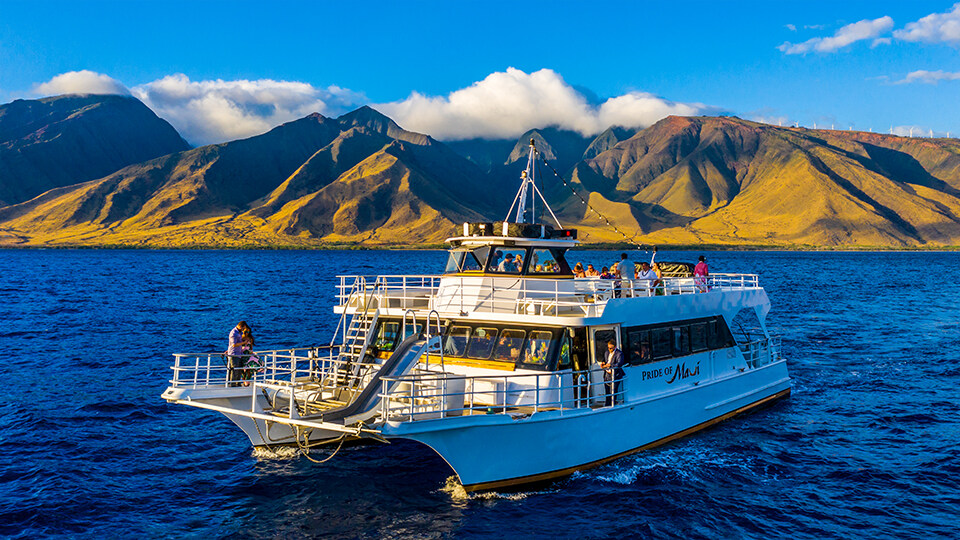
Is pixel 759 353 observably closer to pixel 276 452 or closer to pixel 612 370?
pixel 612 370

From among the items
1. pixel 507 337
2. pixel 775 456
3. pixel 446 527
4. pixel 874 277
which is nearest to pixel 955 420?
pixel 775 456

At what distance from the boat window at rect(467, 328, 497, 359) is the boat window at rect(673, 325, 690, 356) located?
19.2 feet

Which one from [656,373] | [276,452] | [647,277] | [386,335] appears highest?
[647,277]

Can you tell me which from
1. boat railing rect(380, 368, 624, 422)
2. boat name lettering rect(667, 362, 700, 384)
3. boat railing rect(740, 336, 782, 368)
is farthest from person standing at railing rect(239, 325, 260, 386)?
boat railing rect(740, 336, 782, 368)

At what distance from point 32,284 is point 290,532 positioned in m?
82.9

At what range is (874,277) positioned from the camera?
3979 inches

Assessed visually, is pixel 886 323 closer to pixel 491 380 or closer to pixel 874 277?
pixel 491 380

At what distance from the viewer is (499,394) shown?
631 inches

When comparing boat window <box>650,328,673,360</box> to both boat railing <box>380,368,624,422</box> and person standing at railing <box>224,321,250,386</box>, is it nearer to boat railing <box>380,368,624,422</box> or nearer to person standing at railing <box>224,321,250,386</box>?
boat railing <box>380,368,624,422</box>

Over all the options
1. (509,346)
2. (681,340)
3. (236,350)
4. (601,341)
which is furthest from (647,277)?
(236,350)

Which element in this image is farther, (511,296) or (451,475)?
(511,296)

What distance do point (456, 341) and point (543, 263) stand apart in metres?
3.34

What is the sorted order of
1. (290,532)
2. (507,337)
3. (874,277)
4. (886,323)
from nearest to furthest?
Result: (290,532) → (507,337) → (886,323) → (874,277)

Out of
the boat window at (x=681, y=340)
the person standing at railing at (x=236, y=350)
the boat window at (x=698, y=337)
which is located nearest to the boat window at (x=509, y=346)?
the boat window at (x=681, y=340)
